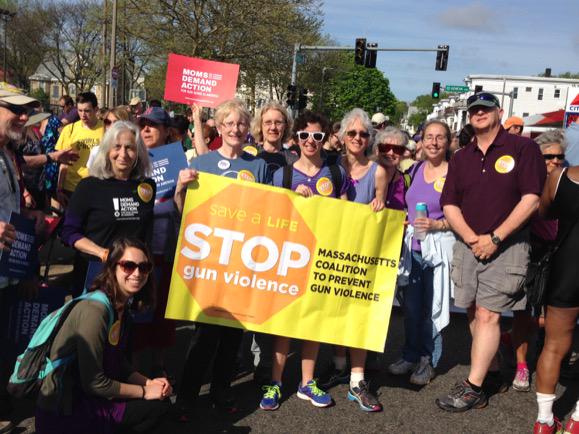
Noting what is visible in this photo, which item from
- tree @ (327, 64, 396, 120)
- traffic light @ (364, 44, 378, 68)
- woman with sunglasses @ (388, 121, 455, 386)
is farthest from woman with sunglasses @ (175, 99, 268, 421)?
tree @ (327, 64, 396, 120)

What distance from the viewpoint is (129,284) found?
3.33m

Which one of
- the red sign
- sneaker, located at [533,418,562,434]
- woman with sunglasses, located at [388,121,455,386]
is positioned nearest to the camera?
sneaker, located at [533,418,562,434]

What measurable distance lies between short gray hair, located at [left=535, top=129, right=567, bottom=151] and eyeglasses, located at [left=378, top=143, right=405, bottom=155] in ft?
3.87

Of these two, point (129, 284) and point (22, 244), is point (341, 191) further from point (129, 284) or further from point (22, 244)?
point (22, 244)

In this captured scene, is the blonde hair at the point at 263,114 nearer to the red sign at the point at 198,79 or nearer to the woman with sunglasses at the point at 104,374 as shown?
the woman with sunglasses at the point at 104,374

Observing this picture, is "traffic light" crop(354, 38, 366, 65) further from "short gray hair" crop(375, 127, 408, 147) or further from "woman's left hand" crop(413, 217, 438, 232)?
"woman's left hand" crop(413, 217, 438, 232)

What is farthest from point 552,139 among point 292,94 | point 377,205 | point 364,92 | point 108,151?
point 364,92

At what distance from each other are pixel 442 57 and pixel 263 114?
23.0m

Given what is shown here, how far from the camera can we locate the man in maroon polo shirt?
4.09 m

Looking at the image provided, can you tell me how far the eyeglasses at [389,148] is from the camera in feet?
16.3

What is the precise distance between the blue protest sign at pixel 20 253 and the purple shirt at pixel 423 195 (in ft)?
9.23

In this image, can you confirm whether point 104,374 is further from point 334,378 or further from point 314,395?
point 334,378

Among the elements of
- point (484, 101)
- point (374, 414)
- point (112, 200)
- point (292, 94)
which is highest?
point (292, 94)

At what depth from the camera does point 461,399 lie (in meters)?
4.34
